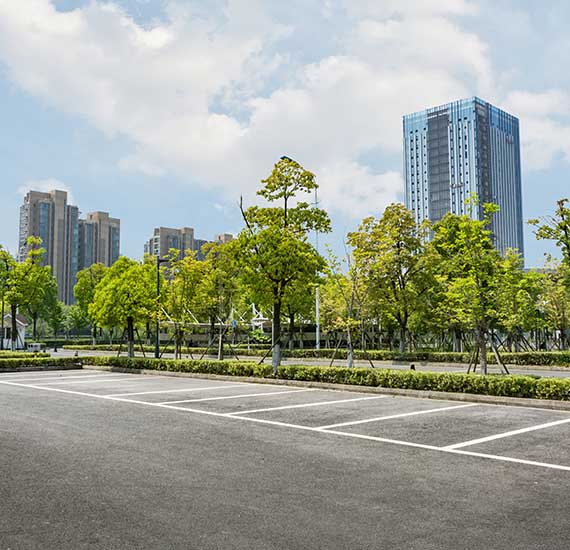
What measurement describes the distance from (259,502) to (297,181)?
56.3 ft

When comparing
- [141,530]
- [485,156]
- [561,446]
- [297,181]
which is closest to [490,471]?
[561,446]

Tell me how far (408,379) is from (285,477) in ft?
36.2

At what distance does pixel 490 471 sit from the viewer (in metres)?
7.59

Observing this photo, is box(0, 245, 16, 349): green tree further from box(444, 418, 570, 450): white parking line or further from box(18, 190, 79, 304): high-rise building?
box(18, 190, 79, 304): high-rise building

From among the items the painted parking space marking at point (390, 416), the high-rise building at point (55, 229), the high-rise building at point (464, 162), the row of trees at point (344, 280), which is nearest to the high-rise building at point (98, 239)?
the high-rise building at point (55, 229)

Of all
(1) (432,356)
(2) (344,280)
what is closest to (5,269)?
(2) (344,280)

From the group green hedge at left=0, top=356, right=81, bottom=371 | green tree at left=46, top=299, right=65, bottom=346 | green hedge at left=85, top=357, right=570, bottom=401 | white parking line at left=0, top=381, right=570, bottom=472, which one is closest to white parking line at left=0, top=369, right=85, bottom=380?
green hedge at left=0, top=356, right=81, bottom=371

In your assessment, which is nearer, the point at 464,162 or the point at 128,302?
the point at 128,302

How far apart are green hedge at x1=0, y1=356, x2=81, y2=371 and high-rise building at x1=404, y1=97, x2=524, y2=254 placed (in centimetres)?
13588

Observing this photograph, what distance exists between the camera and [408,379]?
57.4ft

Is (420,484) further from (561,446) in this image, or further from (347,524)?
(561,446)

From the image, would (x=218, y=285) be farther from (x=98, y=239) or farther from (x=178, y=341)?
(x=98, y=239)

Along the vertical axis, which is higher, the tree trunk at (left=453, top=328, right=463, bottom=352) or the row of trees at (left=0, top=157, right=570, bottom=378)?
the row of trees at (left=0, top=157, right=570, bottom=378)

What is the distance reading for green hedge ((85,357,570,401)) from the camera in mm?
14750
